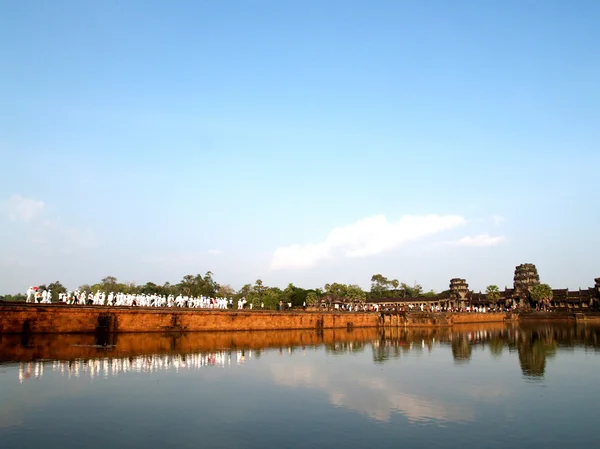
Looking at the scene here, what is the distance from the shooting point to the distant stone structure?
134 metres

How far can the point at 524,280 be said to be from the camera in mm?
137000

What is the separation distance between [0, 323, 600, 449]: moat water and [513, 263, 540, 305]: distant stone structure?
104363 millimetres

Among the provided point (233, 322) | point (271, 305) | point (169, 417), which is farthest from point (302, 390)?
point (271, 305)

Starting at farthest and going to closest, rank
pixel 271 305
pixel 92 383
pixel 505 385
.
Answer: pixel 271 305 < pixel 505 385 < pixel 92 383

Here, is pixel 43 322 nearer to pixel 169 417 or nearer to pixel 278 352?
pixel 278 352

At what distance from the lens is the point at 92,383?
2292 cm

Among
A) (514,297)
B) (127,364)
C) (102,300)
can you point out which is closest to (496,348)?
(127,364)

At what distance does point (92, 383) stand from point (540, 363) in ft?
102

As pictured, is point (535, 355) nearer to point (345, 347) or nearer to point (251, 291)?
point (345, 347)

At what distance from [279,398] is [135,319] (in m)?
29.3

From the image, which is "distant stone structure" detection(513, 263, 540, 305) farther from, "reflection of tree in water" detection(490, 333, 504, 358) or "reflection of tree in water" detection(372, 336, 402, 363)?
"reflection of tree in water" detection(372, 336, 402, 363)

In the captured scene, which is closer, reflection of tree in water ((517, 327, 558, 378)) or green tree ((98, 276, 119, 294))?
reflection of tree in water ((517, 327, 558, 378))

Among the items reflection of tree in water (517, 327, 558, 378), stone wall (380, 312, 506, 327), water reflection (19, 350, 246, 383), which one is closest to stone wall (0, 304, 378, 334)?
water reflection (19, 350, 246, 383)

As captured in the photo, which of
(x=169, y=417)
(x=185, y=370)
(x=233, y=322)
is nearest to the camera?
(x=169, y=417)
